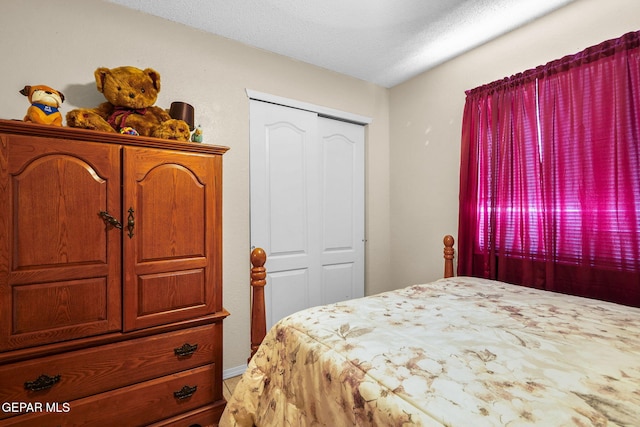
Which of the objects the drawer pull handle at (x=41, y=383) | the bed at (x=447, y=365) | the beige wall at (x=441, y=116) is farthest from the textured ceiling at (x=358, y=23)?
the drawer pull handle at (x=41, y=383)

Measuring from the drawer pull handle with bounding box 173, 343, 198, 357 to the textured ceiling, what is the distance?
84.3 inches

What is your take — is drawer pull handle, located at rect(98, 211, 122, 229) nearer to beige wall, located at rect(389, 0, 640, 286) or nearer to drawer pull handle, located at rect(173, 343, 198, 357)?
drawer pull handle, located at rect(173, 343, 198, 357)

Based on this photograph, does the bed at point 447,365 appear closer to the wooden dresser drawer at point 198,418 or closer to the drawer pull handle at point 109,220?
the wooden dresser drawer at point 198,418

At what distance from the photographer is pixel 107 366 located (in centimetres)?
143

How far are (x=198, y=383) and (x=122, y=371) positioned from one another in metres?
0.41

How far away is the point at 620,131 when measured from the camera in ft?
5.49

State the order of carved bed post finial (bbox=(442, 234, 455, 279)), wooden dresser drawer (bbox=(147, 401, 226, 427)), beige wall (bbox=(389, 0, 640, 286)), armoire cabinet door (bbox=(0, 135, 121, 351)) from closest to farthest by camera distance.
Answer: armoire cabinet door (bbox=(0, 135, 121, 351)), wooden dresser drawer (bbox=(147, 401, 226, 427)), beige wall (bbox=(389, 0, 640, 286)), carved bed post finial (bbox=(442, 234, 455, 279))

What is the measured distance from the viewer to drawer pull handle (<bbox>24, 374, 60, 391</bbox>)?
1.28 metres

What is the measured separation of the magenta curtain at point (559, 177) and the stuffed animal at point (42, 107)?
267 centimetres

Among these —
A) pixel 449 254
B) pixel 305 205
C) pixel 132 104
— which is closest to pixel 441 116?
pixel 449 254

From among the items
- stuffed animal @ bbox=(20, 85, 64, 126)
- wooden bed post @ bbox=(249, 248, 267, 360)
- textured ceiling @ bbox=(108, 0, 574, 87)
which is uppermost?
textured ceiling @ bbox=(108, 0, 574, 87)

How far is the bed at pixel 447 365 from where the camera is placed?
71 cm

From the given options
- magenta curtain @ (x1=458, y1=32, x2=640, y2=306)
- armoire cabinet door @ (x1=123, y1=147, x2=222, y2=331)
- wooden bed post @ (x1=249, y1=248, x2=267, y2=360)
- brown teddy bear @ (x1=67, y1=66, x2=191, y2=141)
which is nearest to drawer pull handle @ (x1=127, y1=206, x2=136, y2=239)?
armoire cabinet door @ (x1=123, y1=147, x2=222, y2=331)

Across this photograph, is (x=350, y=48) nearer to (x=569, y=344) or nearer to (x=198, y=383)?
(x=569, y=344)
